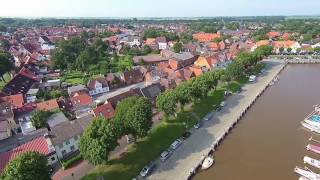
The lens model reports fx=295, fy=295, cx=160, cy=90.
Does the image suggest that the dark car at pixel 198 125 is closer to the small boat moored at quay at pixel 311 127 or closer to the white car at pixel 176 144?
the white car at pixel 176 144

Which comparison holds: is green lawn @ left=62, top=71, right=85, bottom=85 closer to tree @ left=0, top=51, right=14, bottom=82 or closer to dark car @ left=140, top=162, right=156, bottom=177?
tree @ left=0, top=51, right=14, bottom=82

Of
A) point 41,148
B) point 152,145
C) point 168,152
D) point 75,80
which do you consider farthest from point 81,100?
point 168,152

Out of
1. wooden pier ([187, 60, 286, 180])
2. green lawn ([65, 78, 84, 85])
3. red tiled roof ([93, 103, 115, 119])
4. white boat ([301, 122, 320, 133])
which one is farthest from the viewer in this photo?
green lawn ([65, 78, 84, 85])

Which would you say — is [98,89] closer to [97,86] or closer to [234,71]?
[97,86]

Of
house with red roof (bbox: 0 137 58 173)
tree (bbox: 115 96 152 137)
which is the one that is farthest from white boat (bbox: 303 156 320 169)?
house with red roof (bbox: 0 137 58 173)

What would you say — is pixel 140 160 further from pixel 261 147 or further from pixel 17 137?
pixel 17 137

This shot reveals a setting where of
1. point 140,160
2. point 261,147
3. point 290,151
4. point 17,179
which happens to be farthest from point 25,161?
point 290,151
